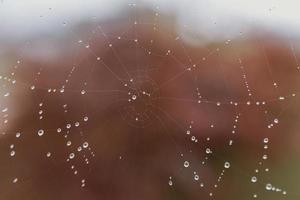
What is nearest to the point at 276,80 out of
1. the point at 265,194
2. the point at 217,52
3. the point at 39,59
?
the point at 217,52

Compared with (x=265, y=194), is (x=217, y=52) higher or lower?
higher

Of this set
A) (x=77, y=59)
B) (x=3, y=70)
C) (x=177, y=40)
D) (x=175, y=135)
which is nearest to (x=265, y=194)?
(x=175, y=135)

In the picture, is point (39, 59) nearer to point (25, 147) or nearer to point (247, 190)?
point (25, 147)

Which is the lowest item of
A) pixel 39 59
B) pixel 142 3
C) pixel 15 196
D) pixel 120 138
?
pixel 15 196

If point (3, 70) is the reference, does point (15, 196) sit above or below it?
below

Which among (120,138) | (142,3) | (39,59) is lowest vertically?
(120,138)

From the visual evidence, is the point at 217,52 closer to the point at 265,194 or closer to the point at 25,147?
the point at 265,194
